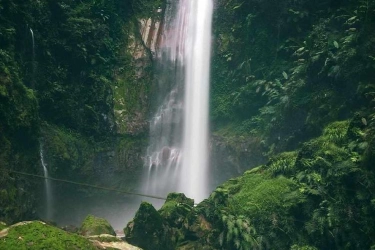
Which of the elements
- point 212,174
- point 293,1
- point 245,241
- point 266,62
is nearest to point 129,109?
point 212,174

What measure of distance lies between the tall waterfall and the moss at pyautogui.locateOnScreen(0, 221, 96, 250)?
37.5 feet

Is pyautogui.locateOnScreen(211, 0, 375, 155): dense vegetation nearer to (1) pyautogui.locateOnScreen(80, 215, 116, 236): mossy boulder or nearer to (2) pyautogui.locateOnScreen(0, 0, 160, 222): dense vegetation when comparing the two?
(2) pyautogui.locateOnScreen(0, 0, 160, 222): dense vegetation

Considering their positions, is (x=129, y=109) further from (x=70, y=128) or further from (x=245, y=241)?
(x=245, y=241)

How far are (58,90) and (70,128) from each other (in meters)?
1.93

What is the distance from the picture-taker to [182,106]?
73.1 ft

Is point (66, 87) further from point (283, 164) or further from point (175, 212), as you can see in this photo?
point (283, 164)

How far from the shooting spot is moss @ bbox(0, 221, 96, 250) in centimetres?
813

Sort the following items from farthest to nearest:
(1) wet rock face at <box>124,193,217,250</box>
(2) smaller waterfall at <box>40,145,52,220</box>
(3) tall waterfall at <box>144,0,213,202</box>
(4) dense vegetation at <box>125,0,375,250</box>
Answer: (3) tall waterfall at <box>144,0,213,202</box> < (2) smaller waterfall at <box>40,145,52,220</box> < (1) wet rock face at <box>124,193,217,250</box> < (4) dense vegetation at <box>125,0,375,250</box>

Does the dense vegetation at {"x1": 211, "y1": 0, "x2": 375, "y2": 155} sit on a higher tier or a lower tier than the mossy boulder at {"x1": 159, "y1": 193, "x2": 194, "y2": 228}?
higher

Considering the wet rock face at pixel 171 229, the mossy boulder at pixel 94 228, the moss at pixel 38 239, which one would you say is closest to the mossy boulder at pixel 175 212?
the wet rock face at pixel 171 229

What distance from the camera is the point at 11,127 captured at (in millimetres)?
14367

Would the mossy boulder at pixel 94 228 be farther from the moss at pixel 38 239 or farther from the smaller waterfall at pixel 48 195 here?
the smaller waterfall at pixel 48 195

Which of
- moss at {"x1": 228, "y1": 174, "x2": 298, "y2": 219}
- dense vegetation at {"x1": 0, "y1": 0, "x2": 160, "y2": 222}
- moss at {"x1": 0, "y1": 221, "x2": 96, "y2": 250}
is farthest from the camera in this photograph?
dense vegetation at {"x1": 0, "y1": 0, "x2": 160, "y2": 222}

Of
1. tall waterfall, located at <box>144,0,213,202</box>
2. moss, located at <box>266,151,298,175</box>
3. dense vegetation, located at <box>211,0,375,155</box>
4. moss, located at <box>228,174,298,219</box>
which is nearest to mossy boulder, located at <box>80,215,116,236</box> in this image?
moss, located at <box>228,174,298,219</box>
